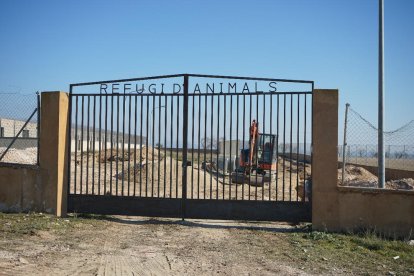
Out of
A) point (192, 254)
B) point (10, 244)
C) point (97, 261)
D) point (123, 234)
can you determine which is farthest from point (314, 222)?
point (10, 244)

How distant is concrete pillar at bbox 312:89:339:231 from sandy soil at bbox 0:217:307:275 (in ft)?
2.78

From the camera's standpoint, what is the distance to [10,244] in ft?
23.0

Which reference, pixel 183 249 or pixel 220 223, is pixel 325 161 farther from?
pixel 183 249

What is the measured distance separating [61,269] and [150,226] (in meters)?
3.36

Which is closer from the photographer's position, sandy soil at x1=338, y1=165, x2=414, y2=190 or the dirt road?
the dirt road

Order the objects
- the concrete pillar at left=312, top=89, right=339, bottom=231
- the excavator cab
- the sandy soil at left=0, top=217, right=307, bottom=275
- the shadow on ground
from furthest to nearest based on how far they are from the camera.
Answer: the excavator cab → the shadow on ground → the concrete pillar at left=312, top=89, right=339, bottom=231 → the sandy soil at left=0, top=217, right=307, bottom=275

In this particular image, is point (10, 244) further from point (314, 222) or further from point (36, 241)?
point (314, 222)

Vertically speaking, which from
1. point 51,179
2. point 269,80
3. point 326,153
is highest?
point 269,80

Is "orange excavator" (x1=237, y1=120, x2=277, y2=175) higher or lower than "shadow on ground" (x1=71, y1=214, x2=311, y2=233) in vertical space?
higher

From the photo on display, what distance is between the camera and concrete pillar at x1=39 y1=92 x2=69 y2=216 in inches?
376

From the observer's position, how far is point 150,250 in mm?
7027

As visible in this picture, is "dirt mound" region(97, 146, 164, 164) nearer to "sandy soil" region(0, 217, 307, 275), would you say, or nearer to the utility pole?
"sandy soil" region(0, 217, 307, 275)

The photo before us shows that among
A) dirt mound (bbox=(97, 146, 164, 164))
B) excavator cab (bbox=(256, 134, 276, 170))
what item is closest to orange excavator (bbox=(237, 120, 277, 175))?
excavator cab (bbox=(256, 134, 276, 170))

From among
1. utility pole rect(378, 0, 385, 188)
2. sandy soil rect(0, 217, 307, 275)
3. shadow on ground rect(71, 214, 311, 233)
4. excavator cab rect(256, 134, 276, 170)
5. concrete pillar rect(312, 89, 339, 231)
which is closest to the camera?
sandy soil rect(0, 217, 307, 275)
